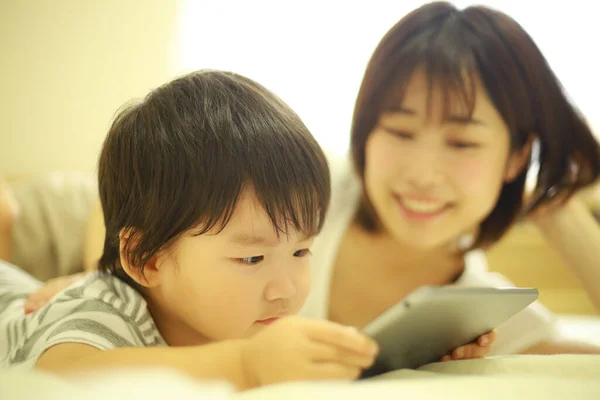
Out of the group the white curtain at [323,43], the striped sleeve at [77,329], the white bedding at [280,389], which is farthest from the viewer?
the white curtain at [323,43]

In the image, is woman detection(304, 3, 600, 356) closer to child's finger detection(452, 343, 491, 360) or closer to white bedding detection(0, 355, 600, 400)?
child's finger detection(452, 343, 491, 360)

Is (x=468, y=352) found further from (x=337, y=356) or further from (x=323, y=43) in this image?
(x=323, y=43)

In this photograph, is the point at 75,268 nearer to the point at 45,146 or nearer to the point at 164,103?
the point at 45,146

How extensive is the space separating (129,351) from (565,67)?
60cm

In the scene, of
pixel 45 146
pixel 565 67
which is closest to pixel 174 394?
pixel 45 146

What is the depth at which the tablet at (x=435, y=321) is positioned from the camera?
0.36m

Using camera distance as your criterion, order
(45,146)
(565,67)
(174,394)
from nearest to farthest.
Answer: (174,394) < (45,146) < (565,67)

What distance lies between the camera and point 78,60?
51cm

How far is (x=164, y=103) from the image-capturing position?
0.47 meters

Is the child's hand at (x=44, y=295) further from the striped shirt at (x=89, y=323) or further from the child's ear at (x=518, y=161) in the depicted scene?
the child's ear at (x=518, y=161)

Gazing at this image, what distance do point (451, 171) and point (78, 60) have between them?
0.44m

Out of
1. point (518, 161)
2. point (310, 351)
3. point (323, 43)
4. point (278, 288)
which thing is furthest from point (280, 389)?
point (518, 161)

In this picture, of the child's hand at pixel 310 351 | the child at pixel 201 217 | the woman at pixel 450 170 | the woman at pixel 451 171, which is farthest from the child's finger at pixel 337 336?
the woman at pixel 450 170

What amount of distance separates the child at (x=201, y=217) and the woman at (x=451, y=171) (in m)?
0.20
